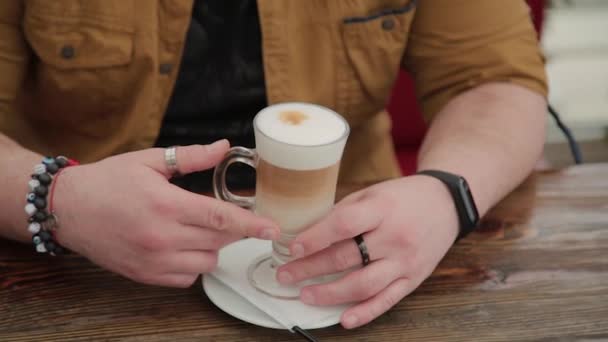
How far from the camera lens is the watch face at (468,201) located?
1.07 meters

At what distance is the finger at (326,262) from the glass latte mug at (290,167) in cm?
3

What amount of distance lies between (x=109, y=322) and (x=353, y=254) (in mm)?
319

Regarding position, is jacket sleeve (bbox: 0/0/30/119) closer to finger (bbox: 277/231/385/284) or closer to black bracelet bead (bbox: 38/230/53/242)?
black bracelet bead (bbox: 38/230/53/242)

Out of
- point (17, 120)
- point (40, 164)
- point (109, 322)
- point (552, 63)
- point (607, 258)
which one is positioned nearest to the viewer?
point (109, 322)

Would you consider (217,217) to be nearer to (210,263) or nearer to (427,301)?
(210,263)

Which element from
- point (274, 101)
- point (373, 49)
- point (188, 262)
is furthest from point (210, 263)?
point (373, 49)

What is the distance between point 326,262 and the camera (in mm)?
939

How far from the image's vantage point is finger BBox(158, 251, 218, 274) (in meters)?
0.92

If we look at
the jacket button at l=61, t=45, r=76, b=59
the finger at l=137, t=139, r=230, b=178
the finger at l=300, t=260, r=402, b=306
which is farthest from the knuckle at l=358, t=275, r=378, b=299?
the jacket button at l=61, t=45, r=76, b=59

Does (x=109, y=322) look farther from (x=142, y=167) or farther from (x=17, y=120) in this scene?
(x=17, y=120)

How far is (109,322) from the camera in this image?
895 millimetres

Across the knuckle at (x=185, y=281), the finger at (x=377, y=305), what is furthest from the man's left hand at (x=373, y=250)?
the knuckle at (x=185, y=281)

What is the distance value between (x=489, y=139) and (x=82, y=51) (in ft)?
2.36

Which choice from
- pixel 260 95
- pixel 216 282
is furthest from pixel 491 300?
pixel 260 95
